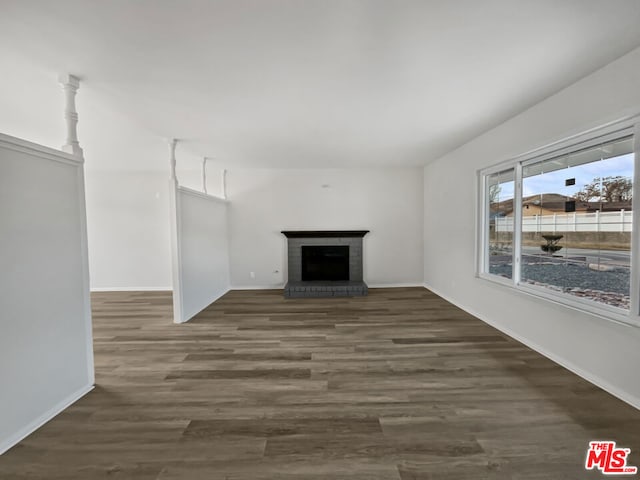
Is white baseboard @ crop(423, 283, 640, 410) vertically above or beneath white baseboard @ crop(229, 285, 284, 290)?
beneath

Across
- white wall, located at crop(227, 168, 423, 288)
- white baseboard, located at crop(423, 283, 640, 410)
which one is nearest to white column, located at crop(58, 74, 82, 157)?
white wall, located at crop(227, 168, 423, 288)

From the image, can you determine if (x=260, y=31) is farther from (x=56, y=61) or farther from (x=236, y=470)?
(x=236, y=470)

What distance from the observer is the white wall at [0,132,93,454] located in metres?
1.74

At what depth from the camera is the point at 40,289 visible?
195cm

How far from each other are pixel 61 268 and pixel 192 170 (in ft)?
13.9

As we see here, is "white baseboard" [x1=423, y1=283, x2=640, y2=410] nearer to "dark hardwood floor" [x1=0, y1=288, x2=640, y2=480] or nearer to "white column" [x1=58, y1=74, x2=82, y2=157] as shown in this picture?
"dark hardwood floor" [x1=0, y1=288, x2=640, y2=480]

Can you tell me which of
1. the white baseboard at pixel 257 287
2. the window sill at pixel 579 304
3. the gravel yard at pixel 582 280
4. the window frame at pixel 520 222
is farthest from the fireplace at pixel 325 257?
the gravel yard at pixel 582 280

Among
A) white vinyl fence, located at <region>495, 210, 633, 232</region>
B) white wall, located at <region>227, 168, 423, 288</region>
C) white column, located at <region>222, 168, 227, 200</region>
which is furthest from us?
white wall, located at <region>227, 168, 423, 288</region>

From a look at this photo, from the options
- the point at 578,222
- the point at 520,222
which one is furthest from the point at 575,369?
the point at 520,222

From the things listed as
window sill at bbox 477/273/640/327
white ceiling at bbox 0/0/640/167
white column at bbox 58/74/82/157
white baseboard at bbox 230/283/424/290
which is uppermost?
white ceiling at bbox 0/0/640/167

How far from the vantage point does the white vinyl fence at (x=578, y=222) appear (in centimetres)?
224

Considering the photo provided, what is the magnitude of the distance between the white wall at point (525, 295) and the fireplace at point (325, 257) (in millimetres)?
1695

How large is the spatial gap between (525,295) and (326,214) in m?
3.78

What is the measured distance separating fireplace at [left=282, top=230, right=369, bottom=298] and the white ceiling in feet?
9.44
